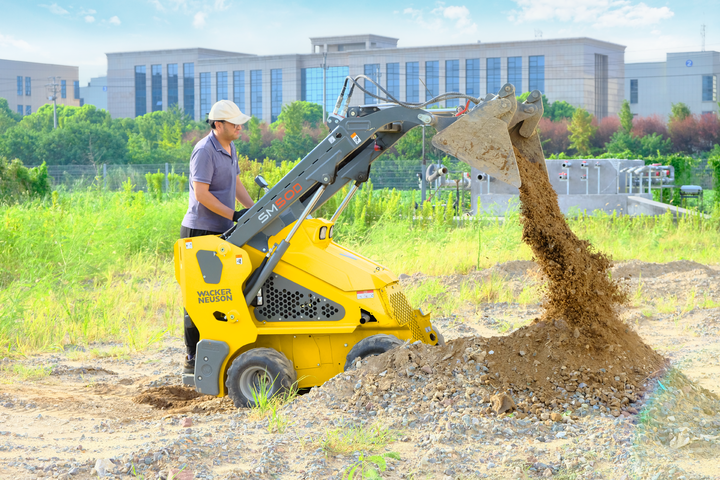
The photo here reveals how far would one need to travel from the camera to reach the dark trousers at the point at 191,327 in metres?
4.61

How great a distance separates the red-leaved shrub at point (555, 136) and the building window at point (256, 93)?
132 feet

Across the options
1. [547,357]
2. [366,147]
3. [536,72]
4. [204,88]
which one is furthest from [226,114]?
[204,88]

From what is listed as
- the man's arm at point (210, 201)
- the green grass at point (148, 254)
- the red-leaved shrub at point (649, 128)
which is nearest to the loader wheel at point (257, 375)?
the man's arm at point (210, 201)

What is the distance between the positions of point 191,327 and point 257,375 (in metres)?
0.69

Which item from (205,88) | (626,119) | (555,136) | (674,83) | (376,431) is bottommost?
(376,431)

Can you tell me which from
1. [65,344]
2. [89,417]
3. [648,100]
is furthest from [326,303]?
[648,100]

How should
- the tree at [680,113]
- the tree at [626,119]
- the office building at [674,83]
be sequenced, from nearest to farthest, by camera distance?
1. the tree at [626,119]
2. the tree at [680,113]
3. the office building at [674,83]

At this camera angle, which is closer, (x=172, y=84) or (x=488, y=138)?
(x=488, y=138)

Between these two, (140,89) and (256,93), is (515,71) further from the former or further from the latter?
(140,89)

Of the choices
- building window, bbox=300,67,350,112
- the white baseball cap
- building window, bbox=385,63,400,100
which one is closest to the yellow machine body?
the white baseball cap

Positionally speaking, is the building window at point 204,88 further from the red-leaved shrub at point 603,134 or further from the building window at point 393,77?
the red-leaved shrub at point 603,134

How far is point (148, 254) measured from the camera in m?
9.77

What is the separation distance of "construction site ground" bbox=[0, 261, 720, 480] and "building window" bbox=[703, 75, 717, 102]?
243 ft

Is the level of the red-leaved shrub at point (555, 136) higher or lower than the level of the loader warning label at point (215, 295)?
higher
